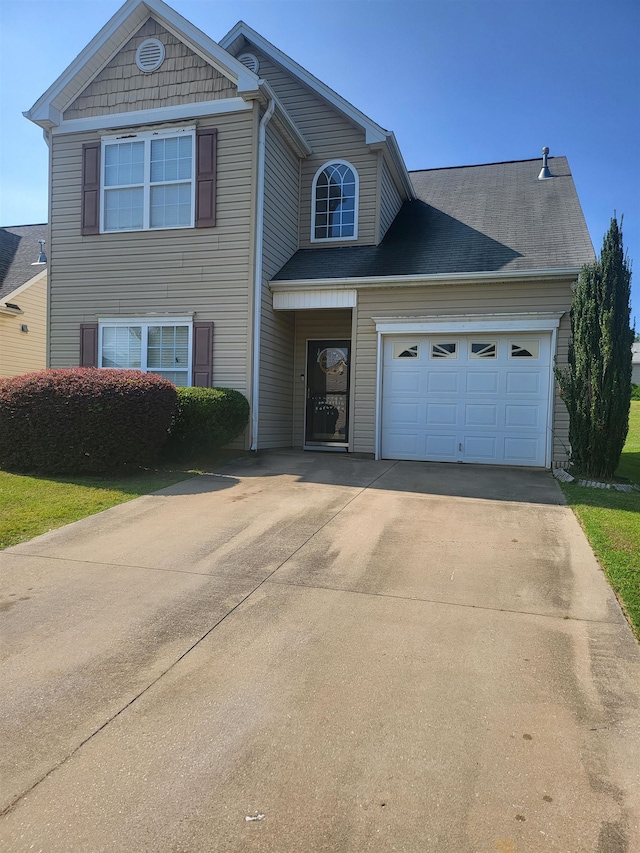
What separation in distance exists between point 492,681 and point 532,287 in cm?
785

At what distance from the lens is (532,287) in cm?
932

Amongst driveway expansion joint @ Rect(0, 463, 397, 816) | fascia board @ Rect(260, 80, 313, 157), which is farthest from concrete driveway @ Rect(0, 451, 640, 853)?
fascia board @ Rect(260, 80, 313, 157)

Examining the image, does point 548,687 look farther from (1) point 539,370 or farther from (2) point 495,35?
(2) point 495,35

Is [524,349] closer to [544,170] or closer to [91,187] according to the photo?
[544,170]

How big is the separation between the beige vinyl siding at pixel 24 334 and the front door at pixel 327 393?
27.9 ft

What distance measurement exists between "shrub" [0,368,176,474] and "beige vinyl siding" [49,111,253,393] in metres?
2.79

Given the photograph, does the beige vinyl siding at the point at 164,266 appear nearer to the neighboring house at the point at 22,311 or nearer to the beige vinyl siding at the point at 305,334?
the beige vinyl siding at the point at 305,334

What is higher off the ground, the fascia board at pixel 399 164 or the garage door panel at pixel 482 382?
the fascia board at pixel 399 164

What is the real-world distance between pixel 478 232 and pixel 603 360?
4562 mm

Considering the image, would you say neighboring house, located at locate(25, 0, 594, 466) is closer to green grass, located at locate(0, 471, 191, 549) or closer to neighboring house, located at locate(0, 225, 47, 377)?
green grass, located at locate(0, 471, 191, 549)

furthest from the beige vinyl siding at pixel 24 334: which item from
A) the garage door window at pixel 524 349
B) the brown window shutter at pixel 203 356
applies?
the garage door window at pixel 524 349

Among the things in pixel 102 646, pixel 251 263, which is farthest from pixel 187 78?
pixel 102 646

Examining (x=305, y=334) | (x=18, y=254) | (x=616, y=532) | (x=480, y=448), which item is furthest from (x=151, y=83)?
(x=616, y=532)

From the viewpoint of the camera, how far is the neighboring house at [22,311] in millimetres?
15766
